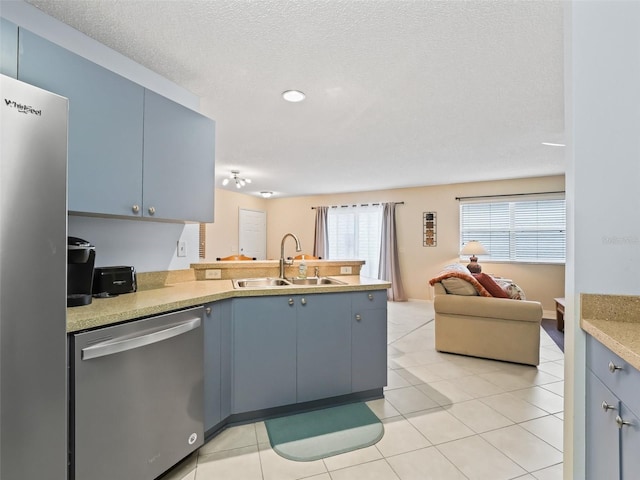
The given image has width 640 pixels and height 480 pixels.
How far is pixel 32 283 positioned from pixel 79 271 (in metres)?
0.51

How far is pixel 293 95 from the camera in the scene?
8.18 ft

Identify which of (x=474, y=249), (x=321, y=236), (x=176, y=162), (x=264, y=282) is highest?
(x=176, y=162)

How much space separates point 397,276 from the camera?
6.63m

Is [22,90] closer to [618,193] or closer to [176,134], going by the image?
[176,134]

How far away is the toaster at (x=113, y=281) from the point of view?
1723 mm

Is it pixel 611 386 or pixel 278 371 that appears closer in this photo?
pixel 611 386

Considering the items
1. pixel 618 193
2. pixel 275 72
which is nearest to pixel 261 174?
pixel 275 72

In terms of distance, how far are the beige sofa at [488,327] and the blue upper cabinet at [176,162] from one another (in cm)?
264

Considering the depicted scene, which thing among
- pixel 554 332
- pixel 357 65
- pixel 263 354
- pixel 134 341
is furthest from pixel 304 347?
pixel 554 332

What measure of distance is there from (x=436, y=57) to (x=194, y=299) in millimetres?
2005

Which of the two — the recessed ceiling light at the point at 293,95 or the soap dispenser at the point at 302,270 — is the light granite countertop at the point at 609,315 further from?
the recessed ceiling light at the point at 293,95

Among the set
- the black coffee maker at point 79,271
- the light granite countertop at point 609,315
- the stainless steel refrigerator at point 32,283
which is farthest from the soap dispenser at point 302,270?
the light granite countertop at point 609,315

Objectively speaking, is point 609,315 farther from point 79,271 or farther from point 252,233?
point 252,233

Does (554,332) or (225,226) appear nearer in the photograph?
(554,332)
